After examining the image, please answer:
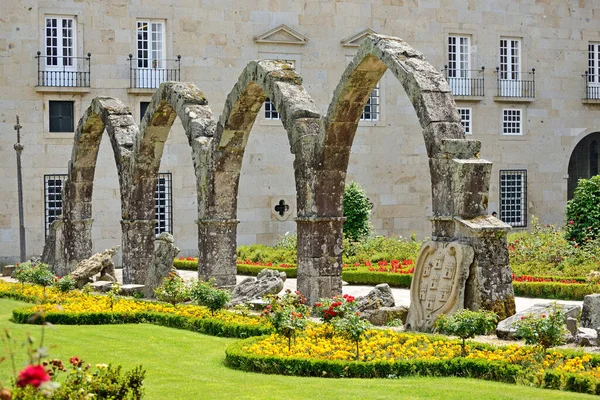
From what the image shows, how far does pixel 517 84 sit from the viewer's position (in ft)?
109

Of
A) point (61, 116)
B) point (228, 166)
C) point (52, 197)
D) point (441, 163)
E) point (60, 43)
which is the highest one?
point (60, 43)

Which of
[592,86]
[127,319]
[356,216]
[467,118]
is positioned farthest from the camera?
[592,86]

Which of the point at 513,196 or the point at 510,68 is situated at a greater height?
the point at 510,68

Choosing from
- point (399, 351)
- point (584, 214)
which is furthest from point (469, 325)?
point (584, 214)

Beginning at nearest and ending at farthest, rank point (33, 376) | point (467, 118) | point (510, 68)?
point (33, 376)
point (467, 118)
point (510, 68)

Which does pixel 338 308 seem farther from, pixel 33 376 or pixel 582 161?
pixel 582 161

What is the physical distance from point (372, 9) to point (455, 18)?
286cm

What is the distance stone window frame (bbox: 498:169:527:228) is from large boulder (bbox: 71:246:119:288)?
14704mm

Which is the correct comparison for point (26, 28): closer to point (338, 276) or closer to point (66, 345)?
point (338, 276)

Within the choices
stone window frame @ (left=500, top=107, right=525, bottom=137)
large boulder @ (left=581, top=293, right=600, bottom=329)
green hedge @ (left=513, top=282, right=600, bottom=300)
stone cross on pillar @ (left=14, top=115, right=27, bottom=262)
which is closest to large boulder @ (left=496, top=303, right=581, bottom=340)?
large boulder @ (left=581, top=293, right=600, bottom=329)

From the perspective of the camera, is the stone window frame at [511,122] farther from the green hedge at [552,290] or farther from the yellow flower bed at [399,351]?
the yellow flower bed at [399,351]

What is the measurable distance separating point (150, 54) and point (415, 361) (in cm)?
1930

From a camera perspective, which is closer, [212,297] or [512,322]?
[512,322]

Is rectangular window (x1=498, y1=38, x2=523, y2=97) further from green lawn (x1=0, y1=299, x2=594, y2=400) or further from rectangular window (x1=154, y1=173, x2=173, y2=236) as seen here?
green lawn (x1=0, y1=299, x2=594, y2=400)
